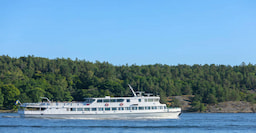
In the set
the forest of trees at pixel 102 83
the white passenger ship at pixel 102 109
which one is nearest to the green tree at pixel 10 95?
the forest of trees at pixel 102 83

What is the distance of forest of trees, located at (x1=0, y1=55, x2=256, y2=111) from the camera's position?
140125 mm

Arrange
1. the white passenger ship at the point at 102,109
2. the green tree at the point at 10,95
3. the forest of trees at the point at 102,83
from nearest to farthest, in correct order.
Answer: the white passenger ship at the point at 102,109
the green tree at the point at 10,95
the forest of trees at the point at 102,83

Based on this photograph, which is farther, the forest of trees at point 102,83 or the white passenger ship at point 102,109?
the forest of trees at point 102,83

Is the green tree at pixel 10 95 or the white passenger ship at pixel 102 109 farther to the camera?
the green tree at pixel 10 95

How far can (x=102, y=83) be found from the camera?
158 metres

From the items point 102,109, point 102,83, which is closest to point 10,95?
point 102,83

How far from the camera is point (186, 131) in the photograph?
213ft

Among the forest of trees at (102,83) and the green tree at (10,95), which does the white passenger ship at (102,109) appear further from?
the green tree at (10,95)

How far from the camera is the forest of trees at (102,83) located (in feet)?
460

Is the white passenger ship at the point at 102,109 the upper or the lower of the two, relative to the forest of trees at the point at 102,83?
lower

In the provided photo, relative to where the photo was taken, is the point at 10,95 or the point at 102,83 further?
the point at 102,83

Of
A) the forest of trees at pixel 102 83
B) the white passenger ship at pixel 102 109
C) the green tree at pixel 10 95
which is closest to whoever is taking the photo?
the white passenger ship at pixel 102 109

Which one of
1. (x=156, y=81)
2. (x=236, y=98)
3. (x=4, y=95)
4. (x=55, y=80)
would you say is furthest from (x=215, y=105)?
(x=4, y=95)

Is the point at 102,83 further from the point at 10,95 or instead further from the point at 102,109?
the point at 102,109
